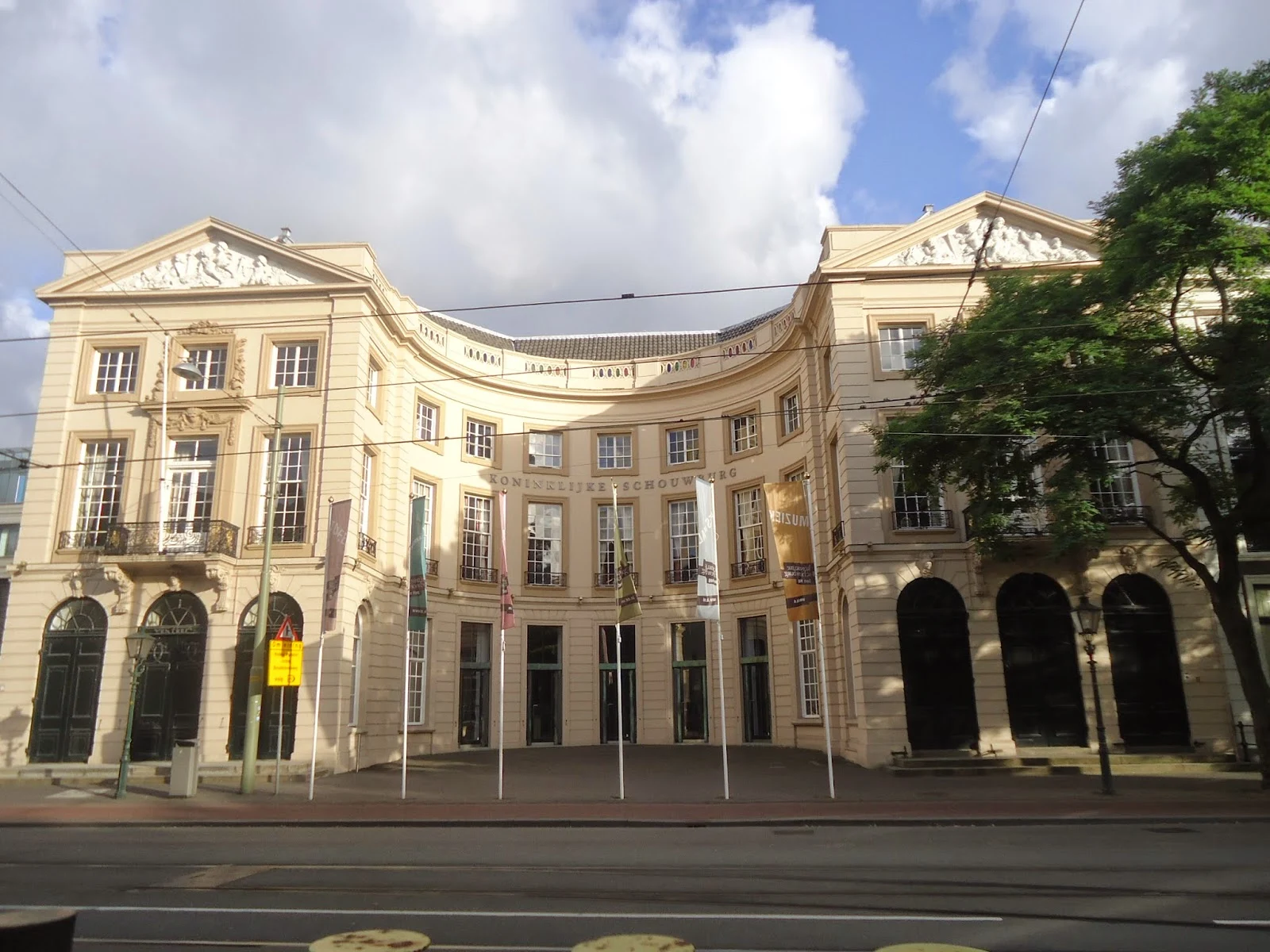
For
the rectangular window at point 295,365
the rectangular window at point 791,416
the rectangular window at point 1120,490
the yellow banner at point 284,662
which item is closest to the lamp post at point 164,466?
the rectangular window at point 295,365

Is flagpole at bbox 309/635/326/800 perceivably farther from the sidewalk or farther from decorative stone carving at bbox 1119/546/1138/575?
decorative stone carving at bbox 1119/546/1138/575

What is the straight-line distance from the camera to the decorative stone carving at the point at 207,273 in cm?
2603

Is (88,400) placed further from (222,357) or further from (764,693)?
(764,693)

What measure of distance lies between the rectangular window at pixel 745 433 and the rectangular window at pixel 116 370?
61.8ft

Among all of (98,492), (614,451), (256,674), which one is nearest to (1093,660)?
(256,674)

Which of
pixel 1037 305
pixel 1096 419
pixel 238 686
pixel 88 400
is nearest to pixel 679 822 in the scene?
pixel 1096 419

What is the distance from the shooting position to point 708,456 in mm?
33031

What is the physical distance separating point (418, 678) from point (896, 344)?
17619mm

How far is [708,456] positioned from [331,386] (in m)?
13.7

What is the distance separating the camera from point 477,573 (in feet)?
103

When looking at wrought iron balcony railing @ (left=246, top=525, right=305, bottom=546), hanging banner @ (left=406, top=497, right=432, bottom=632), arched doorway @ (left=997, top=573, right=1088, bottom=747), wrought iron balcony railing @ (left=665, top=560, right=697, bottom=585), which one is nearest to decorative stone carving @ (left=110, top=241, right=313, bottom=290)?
wrought iron balcony railing @ (left=246, top=525, right=305, bottom=546)

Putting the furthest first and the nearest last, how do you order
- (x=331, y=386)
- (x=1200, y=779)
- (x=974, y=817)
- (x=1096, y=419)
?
(x=331, y=386) < (x=1200, y=779) < (x=1096, y=419) < (x=974, y=817)

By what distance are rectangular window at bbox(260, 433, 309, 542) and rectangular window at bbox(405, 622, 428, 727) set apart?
5454mm

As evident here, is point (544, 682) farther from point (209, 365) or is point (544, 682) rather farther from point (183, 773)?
point (209, 365)
